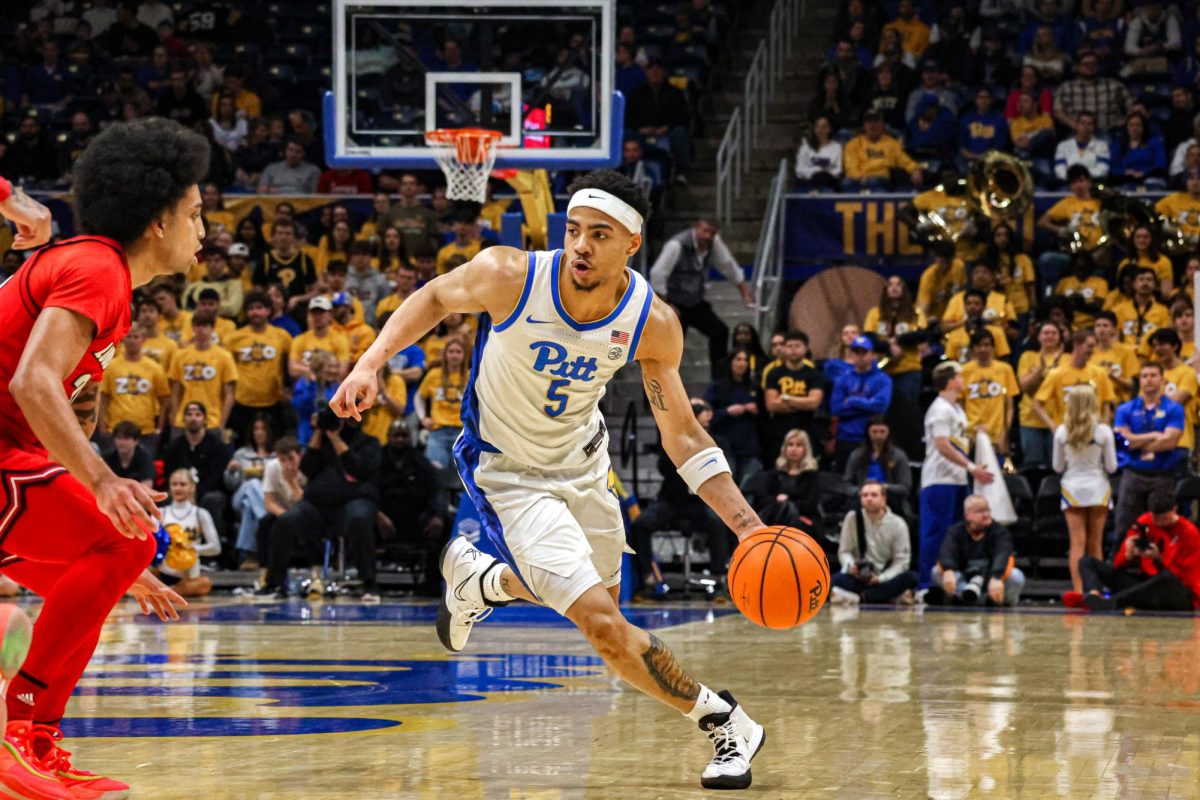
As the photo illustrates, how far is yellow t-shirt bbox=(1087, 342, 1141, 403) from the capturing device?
15203 millimetres

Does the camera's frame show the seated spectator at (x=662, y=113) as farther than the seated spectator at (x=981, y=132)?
Yes

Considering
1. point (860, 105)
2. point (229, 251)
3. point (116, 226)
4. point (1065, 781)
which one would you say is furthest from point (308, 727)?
point (860, 105)

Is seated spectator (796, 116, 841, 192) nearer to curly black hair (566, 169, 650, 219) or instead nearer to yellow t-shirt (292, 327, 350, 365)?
yellow t-shirt (292, 327, 350, 365)

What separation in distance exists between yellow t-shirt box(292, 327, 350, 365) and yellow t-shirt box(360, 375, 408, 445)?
0.66 metres

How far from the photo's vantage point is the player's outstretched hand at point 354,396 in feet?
17.2

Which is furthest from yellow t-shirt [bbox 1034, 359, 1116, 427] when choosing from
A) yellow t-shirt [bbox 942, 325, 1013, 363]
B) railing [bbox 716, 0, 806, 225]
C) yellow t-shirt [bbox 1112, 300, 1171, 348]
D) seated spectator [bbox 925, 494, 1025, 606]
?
railing [bbox 716, 0, 806, 225]

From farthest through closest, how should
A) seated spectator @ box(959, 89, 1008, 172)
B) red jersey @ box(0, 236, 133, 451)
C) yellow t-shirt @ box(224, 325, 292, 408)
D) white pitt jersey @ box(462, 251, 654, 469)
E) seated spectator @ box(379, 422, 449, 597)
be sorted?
seated spectator @ box(959, 89, 1008, 172) < yellow t-shirt @ box(224, 325, 292, 408) < seated spectator @ box(379, 422, 449, 597) < white pitt jersey @ box(462, 251, 654, 469) < red jersey @ box(0, 236, 133, 451)

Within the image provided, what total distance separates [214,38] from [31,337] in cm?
1993

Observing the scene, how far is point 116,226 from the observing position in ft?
15.8

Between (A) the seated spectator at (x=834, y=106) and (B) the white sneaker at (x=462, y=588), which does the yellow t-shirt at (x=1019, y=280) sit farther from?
(B) the white sneaker at (x=462, y=588)

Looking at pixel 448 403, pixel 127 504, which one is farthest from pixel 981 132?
pixel 127 504

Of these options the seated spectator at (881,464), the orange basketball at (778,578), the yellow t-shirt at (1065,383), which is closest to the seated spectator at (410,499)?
the seated spectator at (881,464)

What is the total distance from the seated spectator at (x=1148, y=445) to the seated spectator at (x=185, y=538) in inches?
318

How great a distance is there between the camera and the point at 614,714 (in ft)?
23.2
